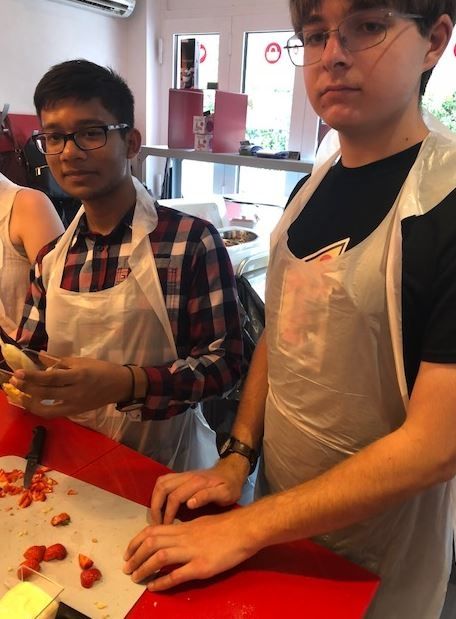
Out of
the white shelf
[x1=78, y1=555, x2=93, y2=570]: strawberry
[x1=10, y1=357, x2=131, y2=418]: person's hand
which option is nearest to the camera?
[x1=78, y1=555, x2=93, y2=570]: strawberry

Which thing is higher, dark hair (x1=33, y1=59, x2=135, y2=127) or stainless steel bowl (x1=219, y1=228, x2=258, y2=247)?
dark hair (x1=33, y1=59, x2=135, y2=127)

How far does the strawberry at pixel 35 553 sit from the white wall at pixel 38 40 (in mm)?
3160

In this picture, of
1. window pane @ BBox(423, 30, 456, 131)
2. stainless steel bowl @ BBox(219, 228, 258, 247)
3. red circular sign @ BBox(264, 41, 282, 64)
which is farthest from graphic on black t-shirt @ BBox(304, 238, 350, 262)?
red circular sign @ BBox(264, 41, 282, 64)

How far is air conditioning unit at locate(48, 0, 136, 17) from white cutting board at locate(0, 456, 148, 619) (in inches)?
133

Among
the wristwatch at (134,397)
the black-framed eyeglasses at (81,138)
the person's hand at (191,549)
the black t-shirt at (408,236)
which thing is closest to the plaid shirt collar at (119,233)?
the black-framed eyeglasses at (81,138)

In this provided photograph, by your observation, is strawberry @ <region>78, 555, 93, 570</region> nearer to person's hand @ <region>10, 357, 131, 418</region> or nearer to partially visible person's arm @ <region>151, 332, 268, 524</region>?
partially visible person's arm @ <region>151, 332, 268, 524</region>

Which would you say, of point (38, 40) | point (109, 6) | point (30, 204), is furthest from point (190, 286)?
point (109, 6)

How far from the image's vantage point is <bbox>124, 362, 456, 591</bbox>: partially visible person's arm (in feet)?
1.99

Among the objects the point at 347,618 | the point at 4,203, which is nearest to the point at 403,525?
the point at 347,618

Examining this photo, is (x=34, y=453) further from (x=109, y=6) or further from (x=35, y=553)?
(x=109, y=6)

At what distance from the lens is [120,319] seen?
3.41ft

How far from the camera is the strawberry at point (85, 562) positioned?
2.32ft

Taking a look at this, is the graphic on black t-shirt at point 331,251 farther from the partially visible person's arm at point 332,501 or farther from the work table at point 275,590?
the work table at point 275,590

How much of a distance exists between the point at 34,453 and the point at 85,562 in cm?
28
